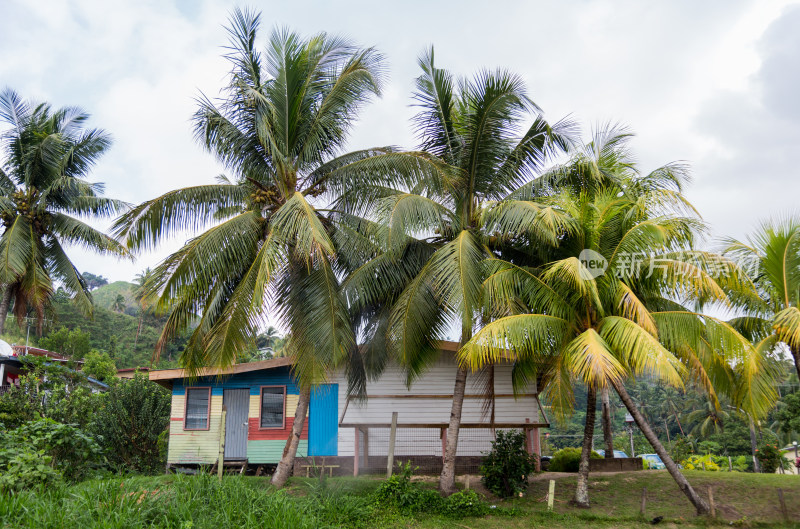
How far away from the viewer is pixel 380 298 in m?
13.2

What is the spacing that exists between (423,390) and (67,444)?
8555 millimetres

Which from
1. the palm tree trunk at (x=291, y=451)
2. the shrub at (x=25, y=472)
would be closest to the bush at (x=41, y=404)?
the shrub at (x=25, y=472)

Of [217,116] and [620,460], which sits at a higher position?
[217,116]

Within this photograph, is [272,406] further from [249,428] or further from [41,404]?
[41,404]

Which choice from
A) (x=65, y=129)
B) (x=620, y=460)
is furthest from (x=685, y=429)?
(x=65, y=129)

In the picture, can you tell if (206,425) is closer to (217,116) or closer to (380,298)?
(380,298)

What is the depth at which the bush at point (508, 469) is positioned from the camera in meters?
11.4

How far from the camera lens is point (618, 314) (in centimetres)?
1117

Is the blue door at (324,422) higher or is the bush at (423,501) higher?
the blue door at (324,422)

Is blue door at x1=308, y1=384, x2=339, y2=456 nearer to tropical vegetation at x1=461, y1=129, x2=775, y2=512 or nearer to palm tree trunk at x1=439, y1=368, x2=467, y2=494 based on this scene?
palm tree trunk at x1=439, y1=368, x2=467, y2=494

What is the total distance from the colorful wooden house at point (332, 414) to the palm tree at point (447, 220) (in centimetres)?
223

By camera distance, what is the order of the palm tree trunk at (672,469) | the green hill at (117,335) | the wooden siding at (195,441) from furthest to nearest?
the green hill at (117,335) → the wooden siding at (195,441) → the palm tree trunk at (672,469)

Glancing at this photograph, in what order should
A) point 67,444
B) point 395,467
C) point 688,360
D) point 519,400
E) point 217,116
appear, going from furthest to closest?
point 519,400 < point 395,467 < point 217,116 < point 688,360 < point 67,444

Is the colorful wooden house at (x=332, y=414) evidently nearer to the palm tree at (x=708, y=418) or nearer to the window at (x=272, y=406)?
the window at (x=272, y=406)
